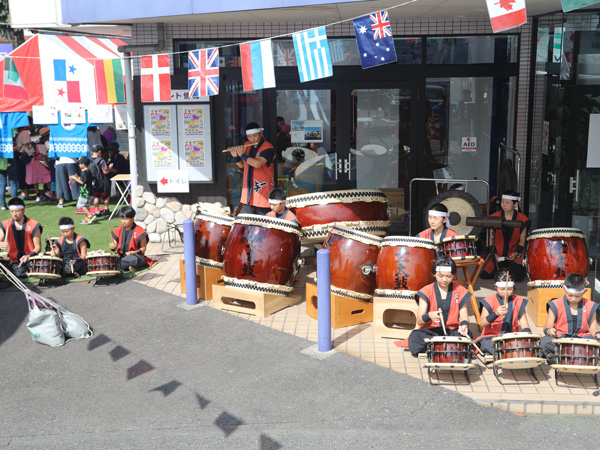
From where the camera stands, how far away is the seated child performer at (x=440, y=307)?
22.6 feet

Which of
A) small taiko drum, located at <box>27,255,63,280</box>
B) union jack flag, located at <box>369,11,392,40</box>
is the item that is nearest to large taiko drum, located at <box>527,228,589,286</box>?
union jack flag, located at <box>369,11,392,40</box>

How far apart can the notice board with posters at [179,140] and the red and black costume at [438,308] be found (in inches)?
219

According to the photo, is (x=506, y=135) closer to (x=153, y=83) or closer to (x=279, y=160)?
(x=279, y=160)

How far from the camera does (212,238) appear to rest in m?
9.13

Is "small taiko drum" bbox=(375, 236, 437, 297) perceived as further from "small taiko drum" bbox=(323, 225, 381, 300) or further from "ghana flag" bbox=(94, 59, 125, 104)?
"ghana flag" bbox=(94, 59, 125, 104)

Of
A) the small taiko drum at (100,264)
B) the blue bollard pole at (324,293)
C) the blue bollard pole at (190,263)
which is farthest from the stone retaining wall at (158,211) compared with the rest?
the blue bollard pole at (324,293)

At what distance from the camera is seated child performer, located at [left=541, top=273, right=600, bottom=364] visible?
6504 millimetres

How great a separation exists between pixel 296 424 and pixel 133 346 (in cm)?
256

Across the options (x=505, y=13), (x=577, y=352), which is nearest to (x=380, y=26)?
(x=505, y=13)

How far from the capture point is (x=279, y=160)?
11680 millimetres

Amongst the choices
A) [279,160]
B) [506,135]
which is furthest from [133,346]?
[506,135]

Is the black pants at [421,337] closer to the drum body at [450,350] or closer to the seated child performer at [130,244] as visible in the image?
the drum body at [450,350]

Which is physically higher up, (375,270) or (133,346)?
(375,270)

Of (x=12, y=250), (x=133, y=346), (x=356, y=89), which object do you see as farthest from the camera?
(x=356, y=89)
